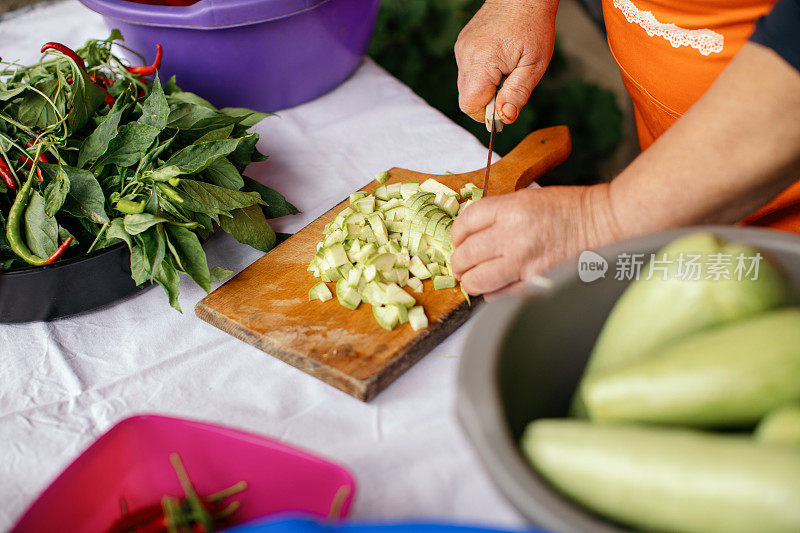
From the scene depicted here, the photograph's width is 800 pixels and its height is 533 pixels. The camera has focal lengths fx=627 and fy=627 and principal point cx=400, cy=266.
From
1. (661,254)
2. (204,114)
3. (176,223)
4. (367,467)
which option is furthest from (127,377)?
(661,254)

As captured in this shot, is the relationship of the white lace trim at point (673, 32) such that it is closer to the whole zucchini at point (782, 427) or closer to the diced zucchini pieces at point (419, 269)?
the diced zucchini pieces at point (419, 269)

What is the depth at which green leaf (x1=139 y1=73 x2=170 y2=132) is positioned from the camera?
3.91ft

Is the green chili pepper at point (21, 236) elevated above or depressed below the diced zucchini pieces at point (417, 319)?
above

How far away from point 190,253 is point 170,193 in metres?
0.11

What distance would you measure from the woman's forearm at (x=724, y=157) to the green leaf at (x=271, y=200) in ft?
2.33

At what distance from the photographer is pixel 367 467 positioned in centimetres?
86

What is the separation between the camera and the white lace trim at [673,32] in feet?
3.81

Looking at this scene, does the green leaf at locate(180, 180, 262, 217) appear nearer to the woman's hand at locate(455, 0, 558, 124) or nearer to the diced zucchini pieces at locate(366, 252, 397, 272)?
the diced zucchini pieces at locate(366, 252, 397, 272)

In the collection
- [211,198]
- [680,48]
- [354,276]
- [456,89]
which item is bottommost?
[456,89]

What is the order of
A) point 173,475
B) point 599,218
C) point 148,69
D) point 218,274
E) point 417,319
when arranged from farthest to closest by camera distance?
point 148,69, point 218,274, point 417,319, point 599,218, point 173,475

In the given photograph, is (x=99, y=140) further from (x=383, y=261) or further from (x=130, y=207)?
(x=383, y=261)

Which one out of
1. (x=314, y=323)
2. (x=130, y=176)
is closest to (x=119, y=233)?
(x=130, y=176)

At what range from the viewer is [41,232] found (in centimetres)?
108

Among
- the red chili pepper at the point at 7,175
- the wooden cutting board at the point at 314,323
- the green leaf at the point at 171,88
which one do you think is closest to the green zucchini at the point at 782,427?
the wooden cutting board at the point at 314,323
